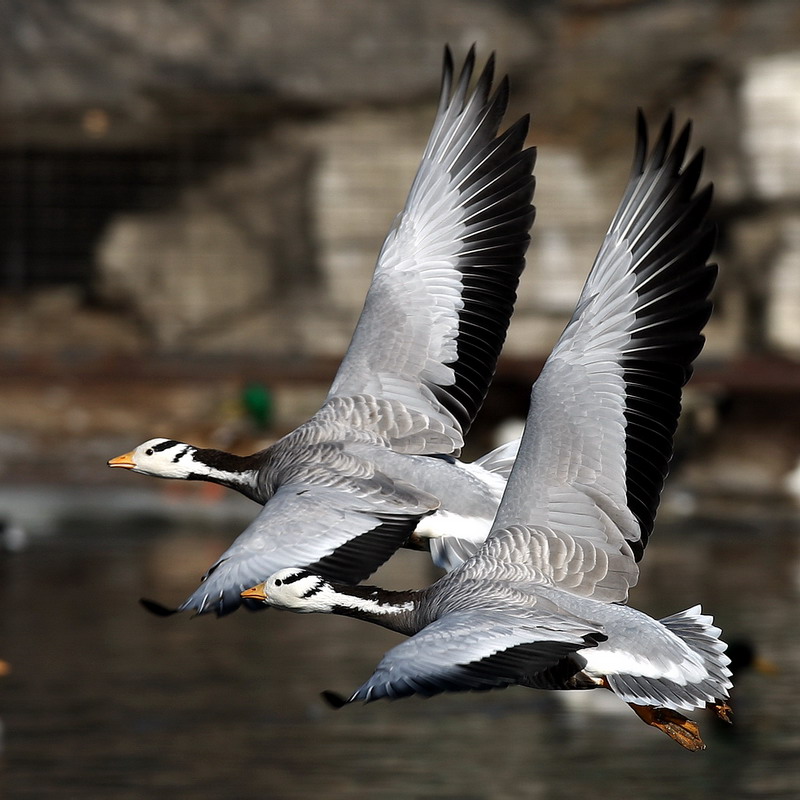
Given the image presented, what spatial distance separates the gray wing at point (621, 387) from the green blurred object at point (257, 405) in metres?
10.8

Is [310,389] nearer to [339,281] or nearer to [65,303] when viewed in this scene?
[339,281]

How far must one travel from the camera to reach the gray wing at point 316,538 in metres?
5.89

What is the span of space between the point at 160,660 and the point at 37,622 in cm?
152

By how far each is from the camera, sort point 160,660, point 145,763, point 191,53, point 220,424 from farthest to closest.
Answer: point 191,53
point 220,424
point 160,660
point 145,763

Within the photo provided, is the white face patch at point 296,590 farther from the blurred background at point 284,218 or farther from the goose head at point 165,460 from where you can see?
the blurred background at point 284,218

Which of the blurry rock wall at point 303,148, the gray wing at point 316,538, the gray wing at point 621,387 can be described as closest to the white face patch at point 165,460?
the gray wing at point 316,538

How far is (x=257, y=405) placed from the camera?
16.8 m

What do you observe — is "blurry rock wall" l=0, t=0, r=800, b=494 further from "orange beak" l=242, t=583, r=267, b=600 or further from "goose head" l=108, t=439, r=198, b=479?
"orange beak" l=242, t=583, r=267, b=600

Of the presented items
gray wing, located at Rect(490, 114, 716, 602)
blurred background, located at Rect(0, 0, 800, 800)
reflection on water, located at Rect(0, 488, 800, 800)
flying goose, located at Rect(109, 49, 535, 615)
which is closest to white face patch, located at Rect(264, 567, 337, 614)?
flying goose, located at Rect(109, 49, 535, 615)

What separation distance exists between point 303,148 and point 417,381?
11593 mm

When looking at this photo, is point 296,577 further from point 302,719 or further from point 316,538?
point 302,719

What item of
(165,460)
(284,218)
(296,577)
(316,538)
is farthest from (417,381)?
(284,218)

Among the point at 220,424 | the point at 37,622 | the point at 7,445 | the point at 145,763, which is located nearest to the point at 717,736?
the point at 145,763

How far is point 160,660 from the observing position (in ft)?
35.4
